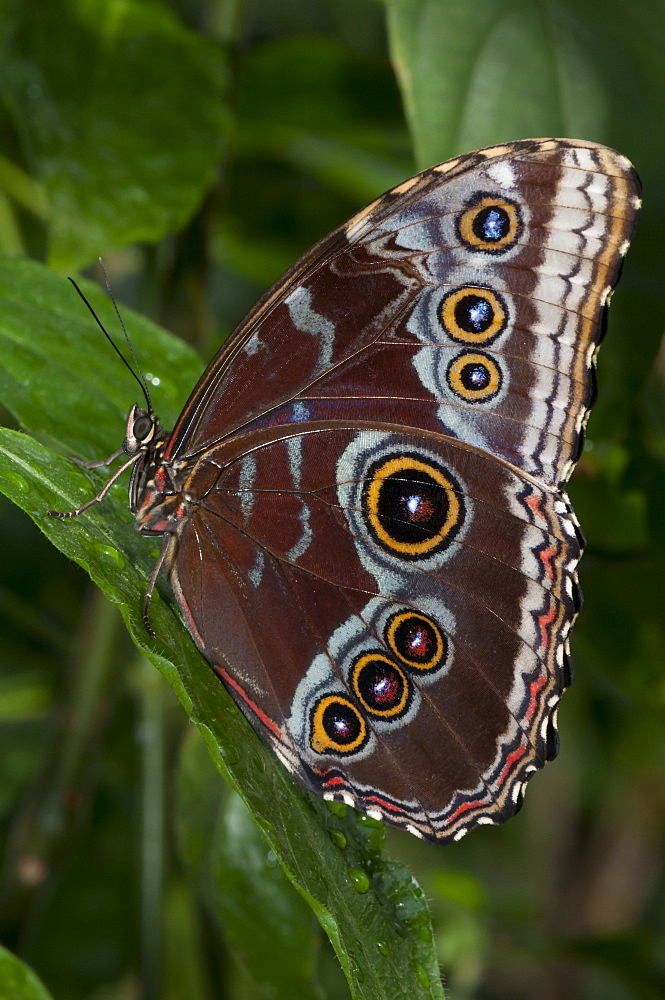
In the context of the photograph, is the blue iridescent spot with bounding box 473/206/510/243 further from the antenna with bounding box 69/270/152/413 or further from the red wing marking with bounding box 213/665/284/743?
the red wing marking with bounding box 213/665/284/743

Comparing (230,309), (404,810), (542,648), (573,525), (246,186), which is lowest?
(404,810)

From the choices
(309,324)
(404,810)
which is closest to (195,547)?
(309,324)

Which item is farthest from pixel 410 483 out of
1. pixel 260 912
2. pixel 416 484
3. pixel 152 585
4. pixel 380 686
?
pixel 260 912

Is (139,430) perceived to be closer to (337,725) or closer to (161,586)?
(161,586)

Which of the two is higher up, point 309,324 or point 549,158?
point 549,158

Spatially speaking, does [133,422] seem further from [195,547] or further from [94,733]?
[94,733]

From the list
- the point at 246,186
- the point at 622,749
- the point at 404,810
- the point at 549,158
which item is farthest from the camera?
the point at 622,749
